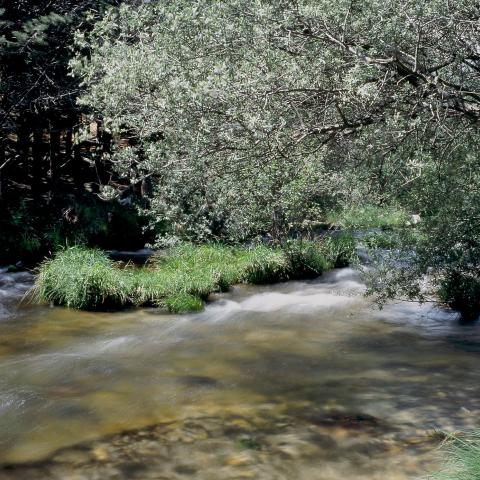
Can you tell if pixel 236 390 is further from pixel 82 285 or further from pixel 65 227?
pixel 65 227

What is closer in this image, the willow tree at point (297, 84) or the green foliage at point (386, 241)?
the willow tree at point (297, 84)

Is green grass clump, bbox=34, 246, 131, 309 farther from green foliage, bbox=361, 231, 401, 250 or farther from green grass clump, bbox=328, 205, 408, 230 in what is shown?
green foliage, bbox=361, 231, 401, 250

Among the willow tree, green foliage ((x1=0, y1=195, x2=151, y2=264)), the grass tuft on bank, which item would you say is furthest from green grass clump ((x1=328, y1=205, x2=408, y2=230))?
green foliage ((x1=0, y1=195, x2=151, y2=264))

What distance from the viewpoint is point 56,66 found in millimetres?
20062

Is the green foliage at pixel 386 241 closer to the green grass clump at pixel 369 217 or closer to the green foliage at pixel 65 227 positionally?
the green grass clump at pixel 369 217

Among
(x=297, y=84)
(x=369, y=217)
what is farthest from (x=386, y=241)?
(x=297, y=84)

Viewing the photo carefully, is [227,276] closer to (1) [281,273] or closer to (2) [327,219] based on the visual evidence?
(1) [281,273]

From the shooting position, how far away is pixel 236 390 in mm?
8727

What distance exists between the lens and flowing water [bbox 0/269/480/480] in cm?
663

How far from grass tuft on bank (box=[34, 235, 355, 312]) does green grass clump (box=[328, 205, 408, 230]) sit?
55 cm

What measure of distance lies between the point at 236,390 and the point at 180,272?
6.23 meters

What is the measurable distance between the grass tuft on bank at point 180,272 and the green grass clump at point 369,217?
550mm

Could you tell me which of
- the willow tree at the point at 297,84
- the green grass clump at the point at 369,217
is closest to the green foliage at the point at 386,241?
the green grass clump at the point at 369,217

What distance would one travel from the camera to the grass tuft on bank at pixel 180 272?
44.5ft
